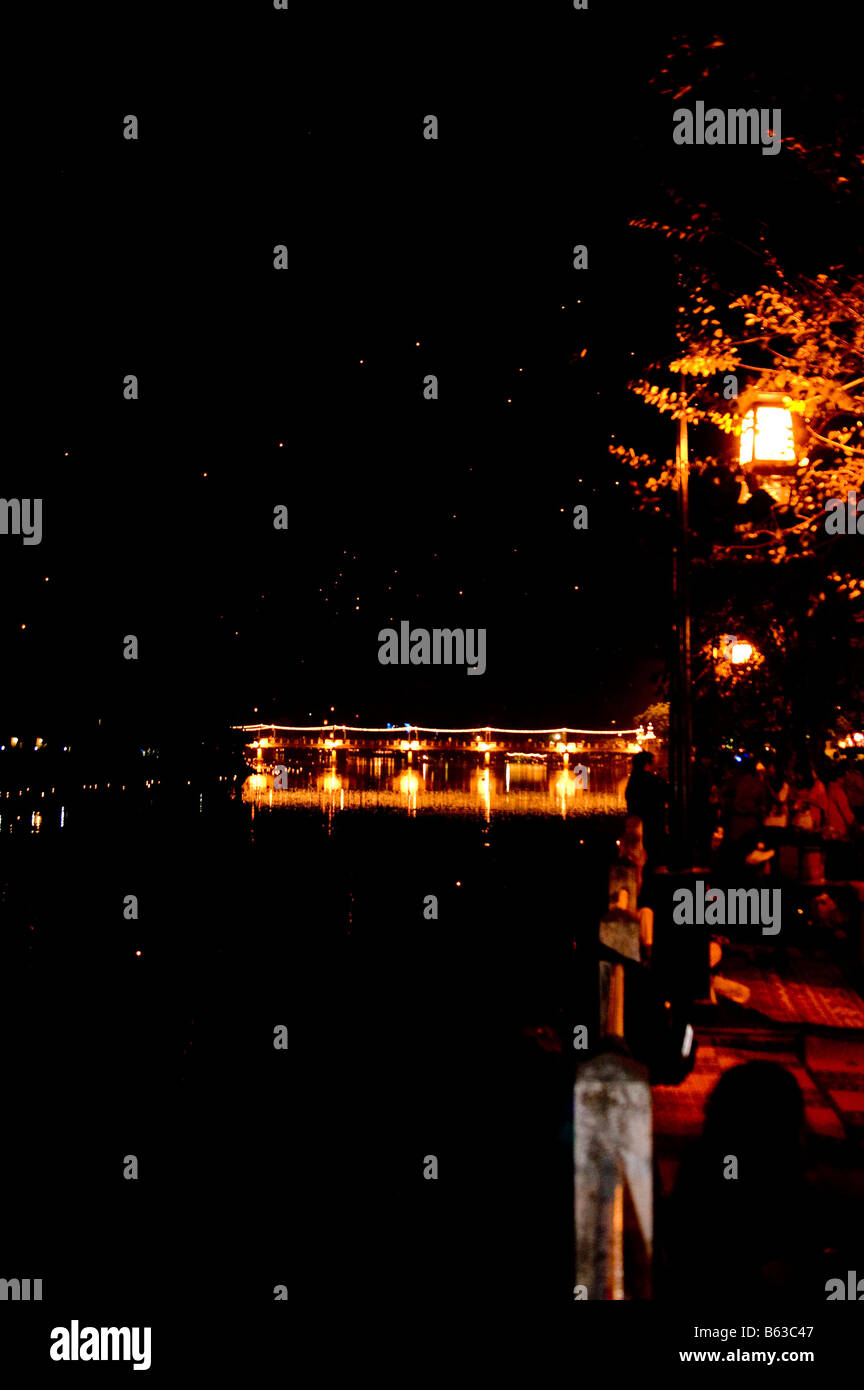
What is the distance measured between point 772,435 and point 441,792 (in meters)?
34.6

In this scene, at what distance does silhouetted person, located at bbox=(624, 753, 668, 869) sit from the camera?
45.3 ft

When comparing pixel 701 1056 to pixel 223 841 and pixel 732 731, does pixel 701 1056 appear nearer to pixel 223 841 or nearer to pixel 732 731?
pixel 732 731

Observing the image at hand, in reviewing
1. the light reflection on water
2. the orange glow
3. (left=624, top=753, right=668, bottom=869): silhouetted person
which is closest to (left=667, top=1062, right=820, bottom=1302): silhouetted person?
the orange glow

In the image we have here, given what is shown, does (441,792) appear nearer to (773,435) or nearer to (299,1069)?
(773,435)

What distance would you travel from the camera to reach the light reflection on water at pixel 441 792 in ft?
113

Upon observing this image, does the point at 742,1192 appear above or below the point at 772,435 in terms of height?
below

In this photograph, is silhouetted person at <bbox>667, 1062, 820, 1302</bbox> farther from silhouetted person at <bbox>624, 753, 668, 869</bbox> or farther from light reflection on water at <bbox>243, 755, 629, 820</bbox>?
light reflection on water at <bbox>243, 755, 629, 820</bbox>

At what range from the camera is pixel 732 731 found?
57.6ft

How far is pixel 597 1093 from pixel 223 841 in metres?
21.4

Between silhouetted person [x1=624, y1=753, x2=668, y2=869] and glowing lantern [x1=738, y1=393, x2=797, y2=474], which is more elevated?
glowing lantern [x1=738, y1=393, x2=797, y2=474]

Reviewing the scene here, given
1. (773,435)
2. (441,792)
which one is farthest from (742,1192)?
(441,792)

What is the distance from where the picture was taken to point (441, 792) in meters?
43.3

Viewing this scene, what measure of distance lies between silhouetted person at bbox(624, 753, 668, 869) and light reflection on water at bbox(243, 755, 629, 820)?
16491 millimetres

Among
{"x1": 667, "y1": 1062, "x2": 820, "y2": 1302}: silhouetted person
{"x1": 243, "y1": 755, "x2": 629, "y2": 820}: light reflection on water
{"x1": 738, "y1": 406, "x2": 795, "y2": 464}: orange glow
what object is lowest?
{"x1": 667, "y1": 1062, "x2": 820, "y2": 1302}: silhouetted person
